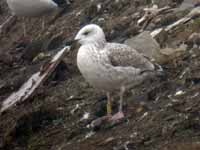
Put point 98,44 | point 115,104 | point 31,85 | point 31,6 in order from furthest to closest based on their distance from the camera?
point 31,6 < point 31,85 < point 115,104 < point 98,44

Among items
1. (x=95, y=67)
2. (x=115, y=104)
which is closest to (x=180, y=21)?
(x=115, y=104)

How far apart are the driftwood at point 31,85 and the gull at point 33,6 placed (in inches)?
144

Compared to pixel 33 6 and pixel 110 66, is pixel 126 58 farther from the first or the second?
pixel 33 6

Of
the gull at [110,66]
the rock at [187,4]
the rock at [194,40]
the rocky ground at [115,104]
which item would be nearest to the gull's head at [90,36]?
the gull at [110,66]

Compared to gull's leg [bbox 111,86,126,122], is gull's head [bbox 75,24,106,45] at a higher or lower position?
higher

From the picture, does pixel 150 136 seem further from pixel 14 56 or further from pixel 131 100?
pixel 14 56

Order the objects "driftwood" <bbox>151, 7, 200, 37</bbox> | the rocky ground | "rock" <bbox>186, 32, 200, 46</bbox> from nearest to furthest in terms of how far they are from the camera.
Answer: the rocky ground
"rock" <bbox>186, 32, 200, 46</bbox>
"driftwood" <bbox>151, 7, 200, 37</bbox>

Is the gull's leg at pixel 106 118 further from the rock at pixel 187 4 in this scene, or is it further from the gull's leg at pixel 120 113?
the rock at pixel 187 4

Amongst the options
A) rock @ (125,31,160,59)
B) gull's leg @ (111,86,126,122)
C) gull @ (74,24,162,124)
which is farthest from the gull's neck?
rock @ (125,31,160,59)

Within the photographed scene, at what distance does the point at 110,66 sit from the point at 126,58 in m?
0.46

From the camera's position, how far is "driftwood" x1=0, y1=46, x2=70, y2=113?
1067cm

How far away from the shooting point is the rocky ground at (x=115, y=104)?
25.7ft

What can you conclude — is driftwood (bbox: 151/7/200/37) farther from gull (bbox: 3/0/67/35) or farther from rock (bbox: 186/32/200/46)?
gull (bbox: 3/0/67/35)

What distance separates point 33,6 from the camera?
15.0m
